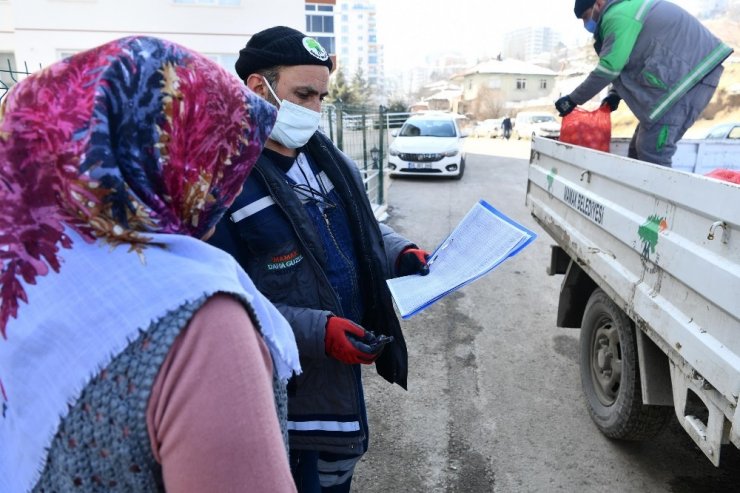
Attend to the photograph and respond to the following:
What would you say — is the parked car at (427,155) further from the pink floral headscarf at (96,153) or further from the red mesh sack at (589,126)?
the pink floral headscarf at (96,153)

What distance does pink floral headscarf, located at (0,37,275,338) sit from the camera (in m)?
0.73

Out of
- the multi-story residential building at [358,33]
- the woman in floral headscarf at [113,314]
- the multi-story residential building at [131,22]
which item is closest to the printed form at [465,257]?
the woman in floral headscarf at [113,314]

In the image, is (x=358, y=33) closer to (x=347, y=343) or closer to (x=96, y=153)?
(x=347, y=343)

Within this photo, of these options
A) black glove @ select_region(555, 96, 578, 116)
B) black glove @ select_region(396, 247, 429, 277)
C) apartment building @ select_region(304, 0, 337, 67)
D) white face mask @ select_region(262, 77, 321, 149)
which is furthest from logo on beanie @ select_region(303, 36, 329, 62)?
apartment building @ select_region(304, 0, 337, 67)

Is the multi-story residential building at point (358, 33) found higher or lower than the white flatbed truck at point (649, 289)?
higher

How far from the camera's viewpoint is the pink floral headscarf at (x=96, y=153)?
729 millimetres

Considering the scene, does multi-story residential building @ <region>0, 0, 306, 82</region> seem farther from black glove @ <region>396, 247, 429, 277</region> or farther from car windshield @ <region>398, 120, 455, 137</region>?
black glove @ <region>396, 247, 429, 277</region>

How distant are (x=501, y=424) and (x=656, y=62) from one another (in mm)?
2545

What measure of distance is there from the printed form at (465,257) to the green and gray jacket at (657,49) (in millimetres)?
2145

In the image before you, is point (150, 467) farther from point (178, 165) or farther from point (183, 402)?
point (178, 165)

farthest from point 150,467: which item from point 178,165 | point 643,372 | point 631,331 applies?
point 631,331

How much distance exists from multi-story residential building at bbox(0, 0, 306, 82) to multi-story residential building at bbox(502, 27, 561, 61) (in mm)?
127424

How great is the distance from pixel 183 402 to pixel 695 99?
3.99 m

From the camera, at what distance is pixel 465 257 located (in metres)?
1.97
